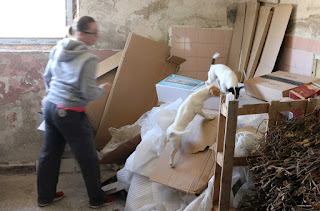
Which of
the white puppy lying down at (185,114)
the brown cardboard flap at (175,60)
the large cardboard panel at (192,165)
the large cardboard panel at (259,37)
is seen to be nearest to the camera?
the large cardboard panel at (192,165)

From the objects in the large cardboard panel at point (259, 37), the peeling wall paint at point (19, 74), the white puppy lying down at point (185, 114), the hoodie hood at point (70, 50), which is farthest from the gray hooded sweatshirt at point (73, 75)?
the large cardboard panel at point (259, 37)

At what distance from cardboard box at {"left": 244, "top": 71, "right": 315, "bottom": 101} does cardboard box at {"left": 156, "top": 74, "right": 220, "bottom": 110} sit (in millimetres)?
326

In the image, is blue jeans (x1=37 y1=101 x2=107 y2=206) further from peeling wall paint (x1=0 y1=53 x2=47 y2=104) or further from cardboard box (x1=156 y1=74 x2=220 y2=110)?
peeling wall paint (x1=0 y1=53 x2=47 y2=104)

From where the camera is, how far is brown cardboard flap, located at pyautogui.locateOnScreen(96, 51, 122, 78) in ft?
12.0

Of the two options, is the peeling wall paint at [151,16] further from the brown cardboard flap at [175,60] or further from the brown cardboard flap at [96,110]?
the brown cardboard flap at [96,110]

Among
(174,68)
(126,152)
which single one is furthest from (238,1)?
(126,152)

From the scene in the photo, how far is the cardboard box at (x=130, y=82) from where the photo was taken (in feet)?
11.8

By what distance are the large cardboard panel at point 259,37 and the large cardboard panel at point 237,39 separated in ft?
0.65

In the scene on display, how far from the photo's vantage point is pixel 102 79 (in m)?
3.72

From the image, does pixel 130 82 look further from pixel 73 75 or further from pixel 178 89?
pixel 73 75

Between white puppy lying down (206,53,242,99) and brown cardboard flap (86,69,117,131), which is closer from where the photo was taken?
white puppy lying down (206,53,242,99)

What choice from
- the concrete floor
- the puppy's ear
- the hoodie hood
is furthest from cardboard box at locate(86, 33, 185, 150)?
the puppy's ear

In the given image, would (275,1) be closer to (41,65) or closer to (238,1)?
(238,1)

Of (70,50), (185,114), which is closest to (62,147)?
(70,50)
